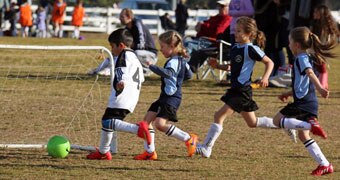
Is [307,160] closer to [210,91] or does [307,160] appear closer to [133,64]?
[133,64]

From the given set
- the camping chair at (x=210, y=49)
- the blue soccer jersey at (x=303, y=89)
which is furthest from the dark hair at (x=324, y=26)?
the blue soccer jersey at (x=303, y=89)

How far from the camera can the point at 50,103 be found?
1318cm

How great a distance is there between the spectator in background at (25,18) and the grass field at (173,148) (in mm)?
20547

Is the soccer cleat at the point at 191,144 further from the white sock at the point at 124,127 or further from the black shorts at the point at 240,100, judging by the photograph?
the white sock at the point at 124,127

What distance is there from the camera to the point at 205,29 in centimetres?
1809

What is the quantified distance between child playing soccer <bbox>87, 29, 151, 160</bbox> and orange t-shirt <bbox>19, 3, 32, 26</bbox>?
27032mm

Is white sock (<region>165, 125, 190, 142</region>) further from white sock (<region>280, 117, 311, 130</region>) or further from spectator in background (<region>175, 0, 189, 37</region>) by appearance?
Answer: spectator in background (<region>175, 0, 189, 37</region>)

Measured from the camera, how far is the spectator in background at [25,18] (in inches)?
1383

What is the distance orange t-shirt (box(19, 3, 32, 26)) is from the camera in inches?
1380

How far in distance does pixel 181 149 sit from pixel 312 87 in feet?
5.93

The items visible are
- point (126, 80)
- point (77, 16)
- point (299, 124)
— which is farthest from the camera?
point (77, 16)

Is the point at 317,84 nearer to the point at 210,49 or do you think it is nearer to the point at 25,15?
the point at 210,49

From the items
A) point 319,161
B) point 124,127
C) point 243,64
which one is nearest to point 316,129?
point 319,161

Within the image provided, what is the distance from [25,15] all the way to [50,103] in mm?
22588
